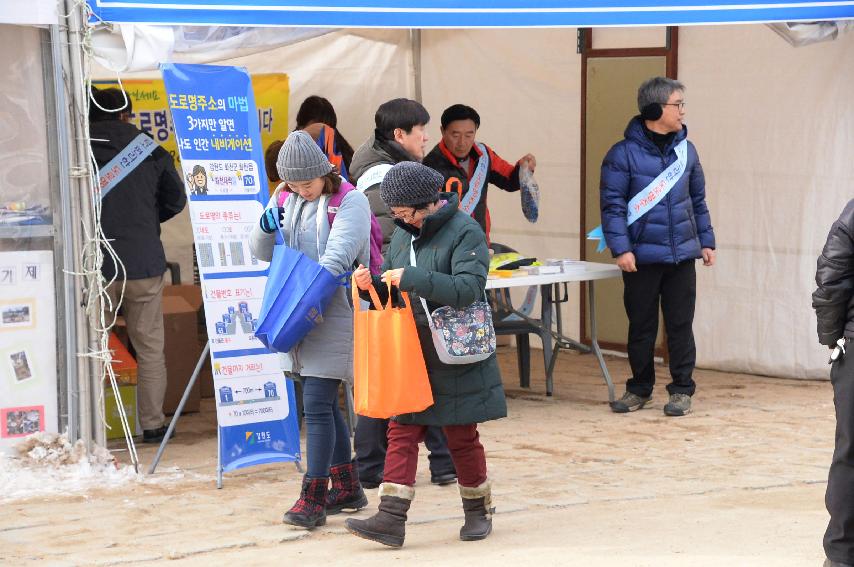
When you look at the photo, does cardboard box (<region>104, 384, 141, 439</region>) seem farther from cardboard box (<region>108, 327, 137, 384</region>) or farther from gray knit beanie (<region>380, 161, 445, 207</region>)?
gray knit beanie (<region>380, 161, 445, 207</region>)

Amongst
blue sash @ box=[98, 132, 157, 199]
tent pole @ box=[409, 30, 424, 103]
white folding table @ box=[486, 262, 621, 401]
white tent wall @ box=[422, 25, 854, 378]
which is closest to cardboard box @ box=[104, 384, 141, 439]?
blue sash @ box=[98, 132, 157, 199]

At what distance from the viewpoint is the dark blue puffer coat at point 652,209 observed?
26.0 feet

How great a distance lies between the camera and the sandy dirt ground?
530 centimetres

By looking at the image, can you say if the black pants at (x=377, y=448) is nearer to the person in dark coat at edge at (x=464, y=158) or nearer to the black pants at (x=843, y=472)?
the person in dark coat at edge at (x=464, y=158)

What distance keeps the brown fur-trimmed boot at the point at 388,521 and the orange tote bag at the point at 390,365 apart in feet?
1.08

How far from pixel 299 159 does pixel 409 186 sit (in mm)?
562

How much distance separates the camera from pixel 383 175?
6.13 meters

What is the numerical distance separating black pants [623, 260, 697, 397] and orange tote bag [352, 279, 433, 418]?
3.17 m

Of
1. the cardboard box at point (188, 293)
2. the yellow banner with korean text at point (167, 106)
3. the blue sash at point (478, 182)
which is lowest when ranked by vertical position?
the cardboard box at point (188, 293)

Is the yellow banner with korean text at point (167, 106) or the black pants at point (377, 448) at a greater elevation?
the yellow banner with korean text at point (167, 106)

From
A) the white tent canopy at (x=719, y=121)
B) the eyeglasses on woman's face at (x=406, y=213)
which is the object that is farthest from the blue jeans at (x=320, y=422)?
the white tent canopy at (x=719, y=121)

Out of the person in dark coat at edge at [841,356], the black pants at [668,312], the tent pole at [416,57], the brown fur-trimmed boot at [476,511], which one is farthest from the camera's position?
the tent pole at [416,57]

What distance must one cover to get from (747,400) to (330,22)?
12.1 ft

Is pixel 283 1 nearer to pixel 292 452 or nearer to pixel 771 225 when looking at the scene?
pixel 292 452
